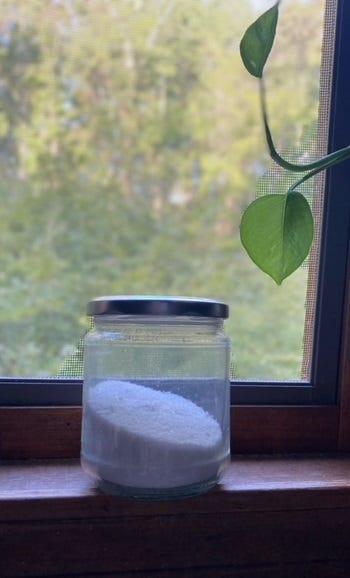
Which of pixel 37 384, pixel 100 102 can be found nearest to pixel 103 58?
pixel 100 102

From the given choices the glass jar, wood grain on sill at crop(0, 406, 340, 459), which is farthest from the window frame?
the glass jar

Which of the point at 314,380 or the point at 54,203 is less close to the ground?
the point at 54,203

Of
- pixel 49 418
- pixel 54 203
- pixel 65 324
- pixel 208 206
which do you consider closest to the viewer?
pixel 49 418

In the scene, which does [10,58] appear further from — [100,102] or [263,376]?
[263,376]

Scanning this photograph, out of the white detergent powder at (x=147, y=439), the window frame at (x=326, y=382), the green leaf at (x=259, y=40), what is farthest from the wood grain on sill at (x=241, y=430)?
the green leaf at (x=259, y=40)

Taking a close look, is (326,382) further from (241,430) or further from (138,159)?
(138,159)

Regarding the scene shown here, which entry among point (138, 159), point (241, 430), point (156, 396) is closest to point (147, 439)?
point (156, 396)

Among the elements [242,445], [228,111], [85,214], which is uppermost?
[228,111]
